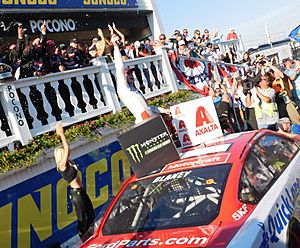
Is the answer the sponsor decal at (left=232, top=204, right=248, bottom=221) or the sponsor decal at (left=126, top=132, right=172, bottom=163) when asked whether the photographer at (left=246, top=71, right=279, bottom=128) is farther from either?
the sponsor decal at (left=232, top=204, right=248, bottom=221)

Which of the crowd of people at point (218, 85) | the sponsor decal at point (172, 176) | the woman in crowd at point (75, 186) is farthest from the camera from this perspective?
the crowd of people at point (218, 85)

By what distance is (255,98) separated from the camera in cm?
877

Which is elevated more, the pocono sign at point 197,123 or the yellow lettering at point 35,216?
the pocono sign at point 197,123

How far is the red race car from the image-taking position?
136 inches

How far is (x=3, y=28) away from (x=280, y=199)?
9256 mm

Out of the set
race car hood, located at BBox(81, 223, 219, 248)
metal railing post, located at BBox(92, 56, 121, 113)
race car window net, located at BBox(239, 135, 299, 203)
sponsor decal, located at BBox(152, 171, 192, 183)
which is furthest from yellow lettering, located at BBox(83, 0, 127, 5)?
race car hood, located at BBox(81, 223, 219, 248)

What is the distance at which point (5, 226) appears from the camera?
6.04m

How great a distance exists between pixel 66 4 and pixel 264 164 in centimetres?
996

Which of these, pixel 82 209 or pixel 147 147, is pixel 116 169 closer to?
pixel 82 209

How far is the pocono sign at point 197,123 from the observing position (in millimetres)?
5891

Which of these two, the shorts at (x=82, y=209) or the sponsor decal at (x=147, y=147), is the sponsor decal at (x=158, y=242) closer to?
the sponsor decal at (x=147, y=147)

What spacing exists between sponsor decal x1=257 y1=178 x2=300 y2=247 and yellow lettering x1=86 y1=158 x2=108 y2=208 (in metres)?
4.06

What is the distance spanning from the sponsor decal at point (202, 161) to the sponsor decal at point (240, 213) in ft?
2.22

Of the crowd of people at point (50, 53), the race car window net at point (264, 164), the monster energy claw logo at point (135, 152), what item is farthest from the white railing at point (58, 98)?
the race car window net at point (264, 164)
